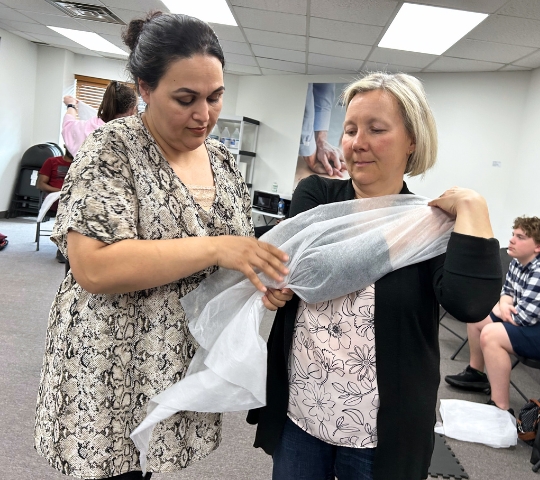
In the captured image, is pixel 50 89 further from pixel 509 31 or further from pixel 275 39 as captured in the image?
pixel 509 31

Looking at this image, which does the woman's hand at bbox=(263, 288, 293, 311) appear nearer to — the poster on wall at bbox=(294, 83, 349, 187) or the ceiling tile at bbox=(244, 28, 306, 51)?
the ceiling tile at bbox=(244, 28, 306, 51)

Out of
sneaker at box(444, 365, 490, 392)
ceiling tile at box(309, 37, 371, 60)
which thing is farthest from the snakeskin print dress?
ceiling tile at box(309, 37, 371, 60)

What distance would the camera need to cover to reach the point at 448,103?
21.9 feet

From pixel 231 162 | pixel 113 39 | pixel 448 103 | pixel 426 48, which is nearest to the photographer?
pixel 231 162

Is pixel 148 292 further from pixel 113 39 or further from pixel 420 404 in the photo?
pixel 113 39

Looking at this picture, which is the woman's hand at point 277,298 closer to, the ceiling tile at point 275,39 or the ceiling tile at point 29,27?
the ceiling tile at point 275,39

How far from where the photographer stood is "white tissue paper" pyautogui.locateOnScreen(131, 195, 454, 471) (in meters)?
1.00

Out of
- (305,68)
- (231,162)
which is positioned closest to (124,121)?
(231,162)

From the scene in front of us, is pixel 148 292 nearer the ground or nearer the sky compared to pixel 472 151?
nearer the ground

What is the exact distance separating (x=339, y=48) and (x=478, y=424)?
4.59 m

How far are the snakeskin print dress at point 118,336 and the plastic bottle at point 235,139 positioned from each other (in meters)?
7.35

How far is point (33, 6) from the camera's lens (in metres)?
5.95

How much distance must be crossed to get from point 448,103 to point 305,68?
2.23 meters

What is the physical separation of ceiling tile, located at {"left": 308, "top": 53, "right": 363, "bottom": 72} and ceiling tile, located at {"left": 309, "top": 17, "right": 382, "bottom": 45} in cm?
100
